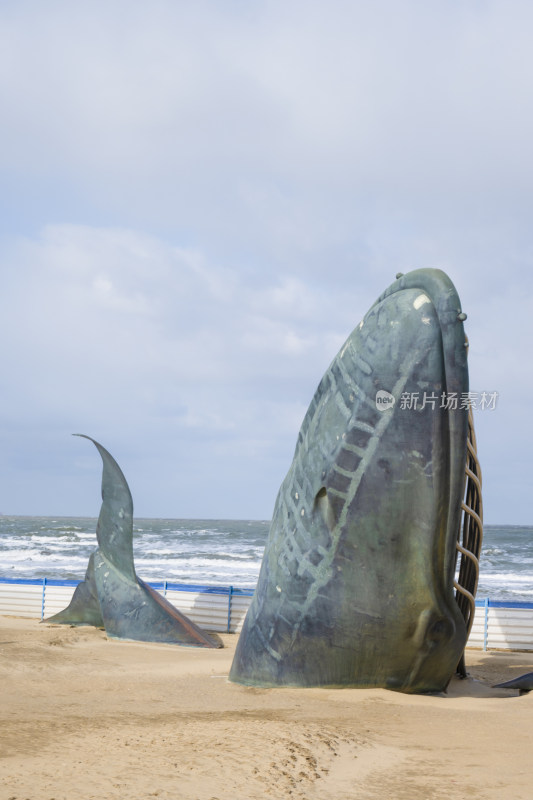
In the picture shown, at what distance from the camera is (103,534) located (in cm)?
1106

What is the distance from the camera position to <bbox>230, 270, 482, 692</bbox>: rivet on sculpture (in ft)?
18.2

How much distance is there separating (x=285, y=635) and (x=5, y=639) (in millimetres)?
5265

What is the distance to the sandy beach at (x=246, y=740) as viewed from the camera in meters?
3.39

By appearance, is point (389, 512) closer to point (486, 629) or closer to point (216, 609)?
point (486, 629)

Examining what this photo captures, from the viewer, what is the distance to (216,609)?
13422mm

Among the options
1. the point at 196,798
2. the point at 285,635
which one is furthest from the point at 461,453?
the point at 196,798

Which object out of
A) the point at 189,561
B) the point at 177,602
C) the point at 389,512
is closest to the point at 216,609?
the point at 177,602

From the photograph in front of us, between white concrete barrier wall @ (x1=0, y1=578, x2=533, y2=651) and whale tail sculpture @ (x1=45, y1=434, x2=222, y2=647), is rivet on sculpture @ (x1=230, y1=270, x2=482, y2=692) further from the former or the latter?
white concrete barrier wall @ (x1=0, y1=578, x2=533, y2=651)

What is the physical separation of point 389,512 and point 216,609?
858 cm

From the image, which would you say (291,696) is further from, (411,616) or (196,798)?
(196,798)

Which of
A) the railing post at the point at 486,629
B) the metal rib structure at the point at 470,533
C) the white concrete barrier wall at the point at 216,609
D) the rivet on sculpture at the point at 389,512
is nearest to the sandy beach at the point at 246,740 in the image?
the rivet on sculpture at the point at 389,512

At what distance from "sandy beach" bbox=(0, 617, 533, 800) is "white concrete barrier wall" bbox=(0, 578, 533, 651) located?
5.44 m

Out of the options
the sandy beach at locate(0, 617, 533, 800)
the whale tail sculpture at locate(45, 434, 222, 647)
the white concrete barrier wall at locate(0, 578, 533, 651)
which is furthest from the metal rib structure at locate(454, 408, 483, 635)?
the white concrete barrier wall at locate(0, 578, 533, 651)

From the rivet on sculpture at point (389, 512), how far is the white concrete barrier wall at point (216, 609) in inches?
264
